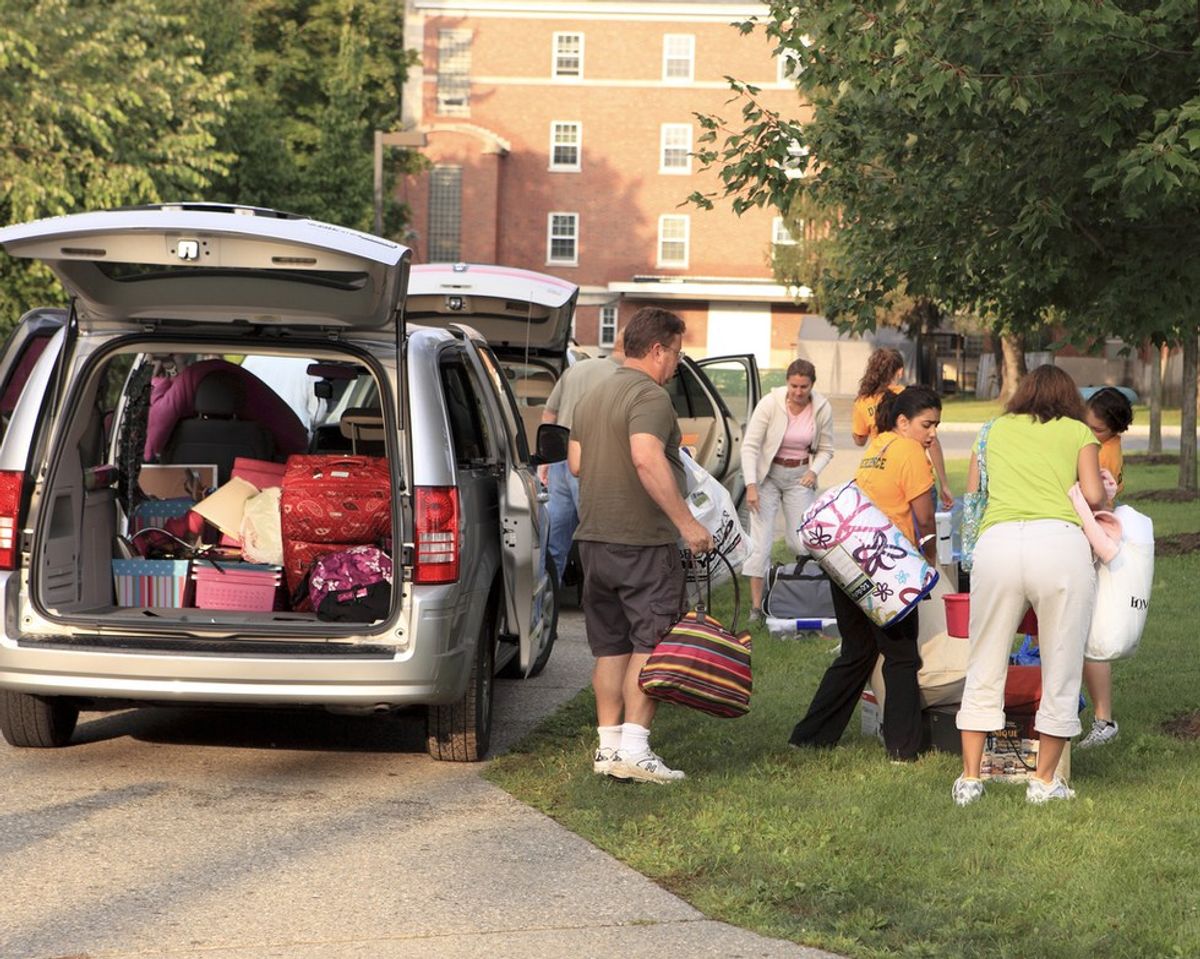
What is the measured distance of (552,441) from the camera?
8992mm

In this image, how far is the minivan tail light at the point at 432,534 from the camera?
7.31 meters

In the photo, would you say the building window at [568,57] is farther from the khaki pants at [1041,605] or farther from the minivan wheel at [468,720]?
the khaki pants at [1041,605]

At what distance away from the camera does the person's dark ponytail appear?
8.23 meters

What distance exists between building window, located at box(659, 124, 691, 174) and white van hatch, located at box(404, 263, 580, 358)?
169ft

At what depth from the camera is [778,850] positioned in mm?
6336

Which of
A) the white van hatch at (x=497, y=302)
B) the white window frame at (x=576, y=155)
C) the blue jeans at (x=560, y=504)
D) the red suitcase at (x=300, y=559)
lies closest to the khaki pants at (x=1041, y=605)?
the red suitcase at (x=300, y=559)

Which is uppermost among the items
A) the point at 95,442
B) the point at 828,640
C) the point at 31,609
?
the point at 95,442

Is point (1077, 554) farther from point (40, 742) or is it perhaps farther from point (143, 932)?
point (40, 742)

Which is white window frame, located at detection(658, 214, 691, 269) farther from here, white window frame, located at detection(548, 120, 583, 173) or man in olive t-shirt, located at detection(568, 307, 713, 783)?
man in olive t-shirt, located at detection(568, 307, 713, 783)

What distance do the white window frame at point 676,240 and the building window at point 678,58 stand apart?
14.9 ft

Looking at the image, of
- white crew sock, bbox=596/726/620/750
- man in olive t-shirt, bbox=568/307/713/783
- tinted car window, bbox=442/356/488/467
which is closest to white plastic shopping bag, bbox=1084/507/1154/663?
man in olive t-shirt, bbox=568/307/713/783

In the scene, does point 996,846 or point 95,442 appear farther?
point 95,442

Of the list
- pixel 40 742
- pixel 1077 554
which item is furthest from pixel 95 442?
pixel 1077 554

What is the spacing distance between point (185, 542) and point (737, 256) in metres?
57.2
